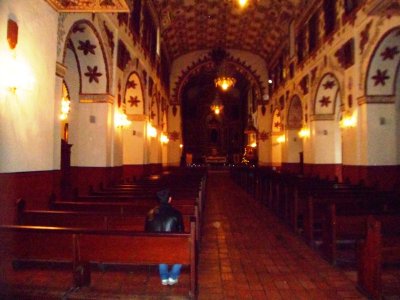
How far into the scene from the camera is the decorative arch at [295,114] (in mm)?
21219

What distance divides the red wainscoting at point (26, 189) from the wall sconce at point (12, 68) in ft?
4.77

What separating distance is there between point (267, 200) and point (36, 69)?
26.8 feet

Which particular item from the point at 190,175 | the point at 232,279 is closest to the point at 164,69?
the point at 190,175

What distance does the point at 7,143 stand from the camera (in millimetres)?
5820

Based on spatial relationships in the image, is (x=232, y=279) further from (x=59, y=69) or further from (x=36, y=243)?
(x=59, y=69)

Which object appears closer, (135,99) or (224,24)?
(135,99)

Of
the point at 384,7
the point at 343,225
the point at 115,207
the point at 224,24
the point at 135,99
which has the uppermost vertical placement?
the point at 224,24

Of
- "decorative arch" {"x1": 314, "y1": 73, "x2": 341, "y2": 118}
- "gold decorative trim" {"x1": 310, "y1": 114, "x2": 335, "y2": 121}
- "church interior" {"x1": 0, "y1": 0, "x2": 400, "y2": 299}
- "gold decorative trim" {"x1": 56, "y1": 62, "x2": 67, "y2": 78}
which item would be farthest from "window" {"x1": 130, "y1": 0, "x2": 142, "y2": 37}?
"gold decorative trim" {"x1": 310, "y1": 114, "x2": 335, "y2": 121}

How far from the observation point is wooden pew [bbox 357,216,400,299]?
13.7 ft

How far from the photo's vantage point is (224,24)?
22484 millimetres

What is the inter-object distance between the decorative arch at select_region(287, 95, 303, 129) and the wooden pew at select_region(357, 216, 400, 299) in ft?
56.9

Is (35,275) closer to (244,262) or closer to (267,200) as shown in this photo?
(244,262)

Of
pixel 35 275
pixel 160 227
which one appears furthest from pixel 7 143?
pixel 160 227

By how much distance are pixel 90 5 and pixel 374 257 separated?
21.9 ft
